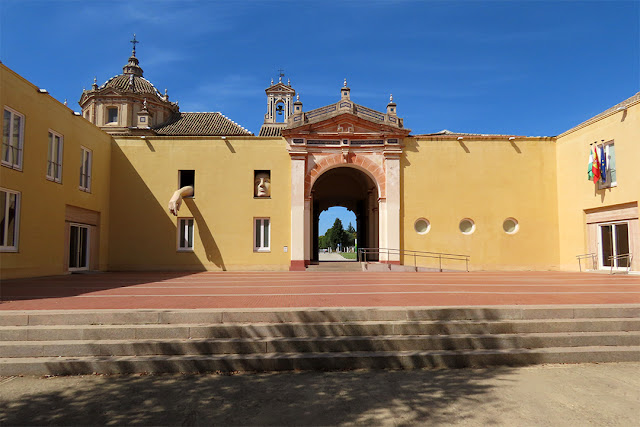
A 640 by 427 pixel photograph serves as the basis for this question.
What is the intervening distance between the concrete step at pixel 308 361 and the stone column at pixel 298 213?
1313 cm

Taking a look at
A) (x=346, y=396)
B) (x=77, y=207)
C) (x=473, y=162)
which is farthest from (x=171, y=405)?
(x=473, y=162)

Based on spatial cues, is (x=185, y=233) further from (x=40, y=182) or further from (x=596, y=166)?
(x=596, y=166)

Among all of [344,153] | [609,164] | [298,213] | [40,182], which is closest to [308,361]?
[40,182]

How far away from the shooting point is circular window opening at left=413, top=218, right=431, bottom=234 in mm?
19578

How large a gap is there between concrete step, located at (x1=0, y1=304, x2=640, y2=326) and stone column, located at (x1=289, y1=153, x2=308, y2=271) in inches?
483

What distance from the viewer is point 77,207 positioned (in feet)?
55.2

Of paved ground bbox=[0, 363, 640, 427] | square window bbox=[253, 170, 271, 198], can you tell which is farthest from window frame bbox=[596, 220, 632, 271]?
square window bbox=[253, 170, 271, 198]

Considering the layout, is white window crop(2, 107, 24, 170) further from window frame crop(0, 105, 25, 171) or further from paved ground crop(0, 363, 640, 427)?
paved ground crop(0, 363, 640, 427)

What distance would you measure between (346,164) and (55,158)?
38.5 ft

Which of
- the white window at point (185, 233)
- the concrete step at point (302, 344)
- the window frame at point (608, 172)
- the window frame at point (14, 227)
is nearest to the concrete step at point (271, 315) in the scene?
the concrete step at point (302, 344)

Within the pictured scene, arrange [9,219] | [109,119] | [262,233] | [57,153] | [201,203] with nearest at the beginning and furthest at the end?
[9,219] → [57,153] → [201,203] → [262,233] → [109,119]

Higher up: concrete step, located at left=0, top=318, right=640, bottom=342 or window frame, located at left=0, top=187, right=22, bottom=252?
window frame, located at left=0, top=187, right=22, bottom=252

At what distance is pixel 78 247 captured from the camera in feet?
56.9

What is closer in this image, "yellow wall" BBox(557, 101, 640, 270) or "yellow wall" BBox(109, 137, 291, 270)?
"yellow wall" BBox(557, 101, 640, 270)
